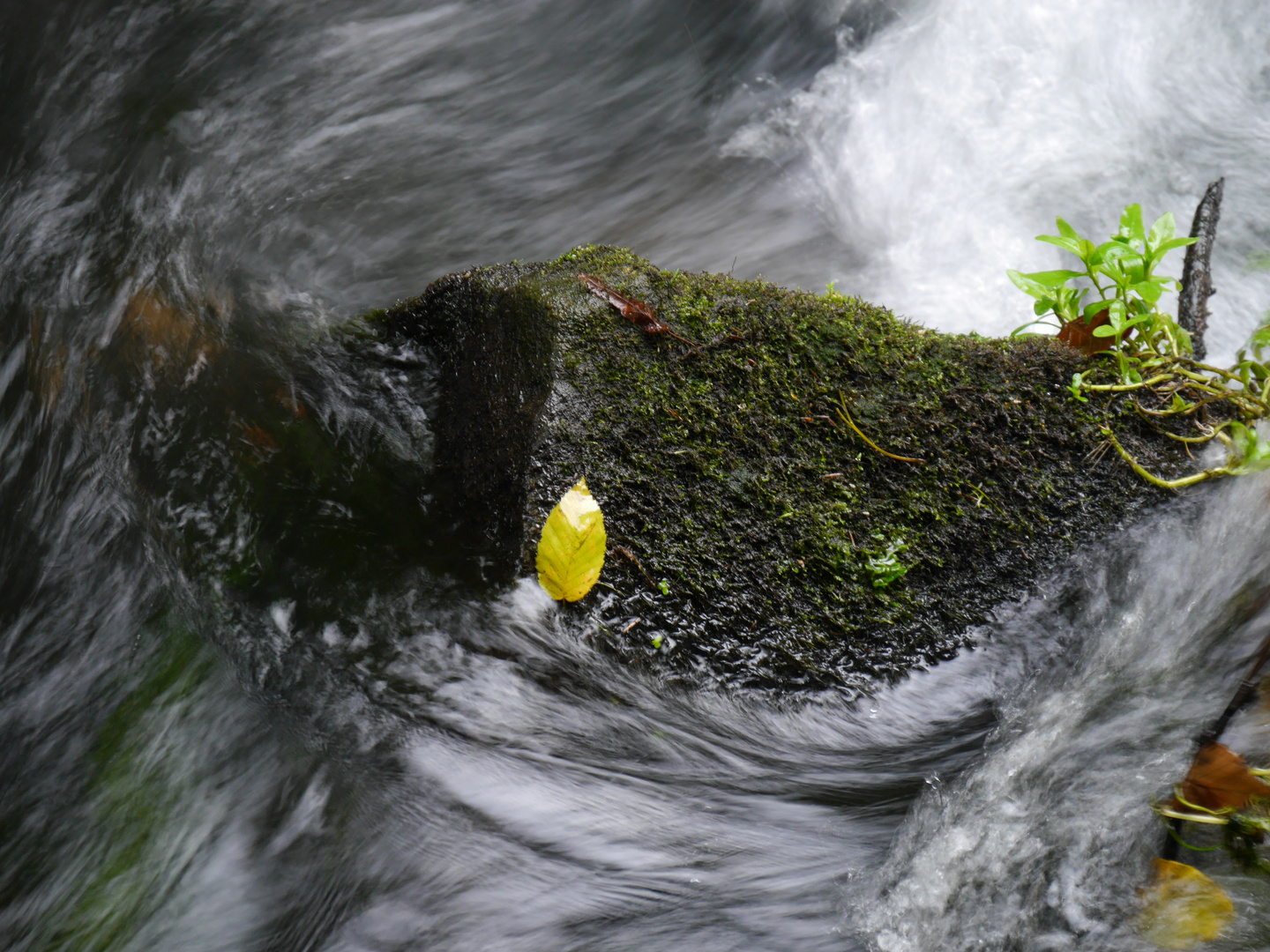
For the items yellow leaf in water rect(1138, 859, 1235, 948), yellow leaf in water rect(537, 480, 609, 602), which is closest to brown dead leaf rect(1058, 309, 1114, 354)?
yellow leaf in water rect(1138, 859, 1235, 948)

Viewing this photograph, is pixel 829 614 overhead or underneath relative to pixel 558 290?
underneath

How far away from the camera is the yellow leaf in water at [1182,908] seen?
6.61ft

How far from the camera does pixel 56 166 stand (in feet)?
15.4

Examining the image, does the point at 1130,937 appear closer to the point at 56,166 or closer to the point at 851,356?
the point at 851,356


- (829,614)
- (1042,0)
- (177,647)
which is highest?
(1042,0)

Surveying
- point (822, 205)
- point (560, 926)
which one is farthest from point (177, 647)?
point (822, 205)

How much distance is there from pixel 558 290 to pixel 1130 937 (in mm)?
2403

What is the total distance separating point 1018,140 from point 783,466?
12.1 ft

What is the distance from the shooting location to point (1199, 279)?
3203 millimetres

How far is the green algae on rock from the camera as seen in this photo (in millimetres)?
2500

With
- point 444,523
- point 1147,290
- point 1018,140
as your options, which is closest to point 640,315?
point 444,523

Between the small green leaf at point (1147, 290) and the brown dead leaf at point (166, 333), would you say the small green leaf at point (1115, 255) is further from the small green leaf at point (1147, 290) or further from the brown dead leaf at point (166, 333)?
the brown dead leaf at point (166, 333)

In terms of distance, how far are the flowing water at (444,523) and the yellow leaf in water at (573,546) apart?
0.51 feet

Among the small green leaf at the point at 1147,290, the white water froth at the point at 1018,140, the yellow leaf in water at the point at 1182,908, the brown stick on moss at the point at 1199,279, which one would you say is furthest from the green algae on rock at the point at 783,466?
the white water froth at the point at 1018,140
